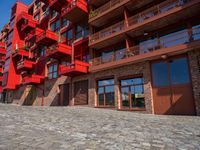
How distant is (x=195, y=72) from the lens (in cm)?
1166

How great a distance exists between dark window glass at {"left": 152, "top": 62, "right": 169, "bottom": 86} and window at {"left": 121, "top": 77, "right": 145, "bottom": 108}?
1445mm

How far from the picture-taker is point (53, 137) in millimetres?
5070

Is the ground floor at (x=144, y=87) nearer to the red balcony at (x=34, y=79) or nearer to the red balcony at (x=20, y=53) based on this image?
the red balcony at (x=34, y=79)

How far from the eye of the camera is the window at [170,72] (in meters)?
12.3

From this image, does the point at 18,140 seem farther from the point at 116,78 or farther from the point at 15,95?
the point at 15,95

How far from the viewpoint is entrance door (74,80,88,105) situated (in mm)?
18953

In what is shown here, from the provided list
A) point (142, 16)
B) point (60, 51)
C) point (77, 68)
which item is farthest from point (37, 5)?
point (142, 16)

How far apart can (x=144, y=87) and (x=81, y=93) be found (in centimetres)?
847

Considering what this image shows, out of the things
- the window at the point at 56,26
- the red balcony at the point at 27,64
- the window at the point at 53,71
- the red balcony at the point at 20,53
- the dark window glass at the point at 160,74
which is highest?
the window at the point at 56,26

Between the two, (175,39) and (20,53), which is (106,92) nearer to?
(175,39)

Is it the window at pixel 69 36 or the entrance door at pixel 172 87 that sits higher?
the window at pixel 69 36

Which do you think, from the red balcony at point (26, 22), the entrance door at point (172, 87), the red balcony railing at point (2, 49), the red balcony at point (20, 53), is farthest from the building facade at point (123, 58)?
the red balcony railing at point (2, 49)

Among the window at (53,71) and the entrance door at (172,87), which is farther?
the window at (53,71)

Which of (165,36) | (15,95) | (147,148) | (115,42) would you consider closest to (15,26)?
(15,95)
